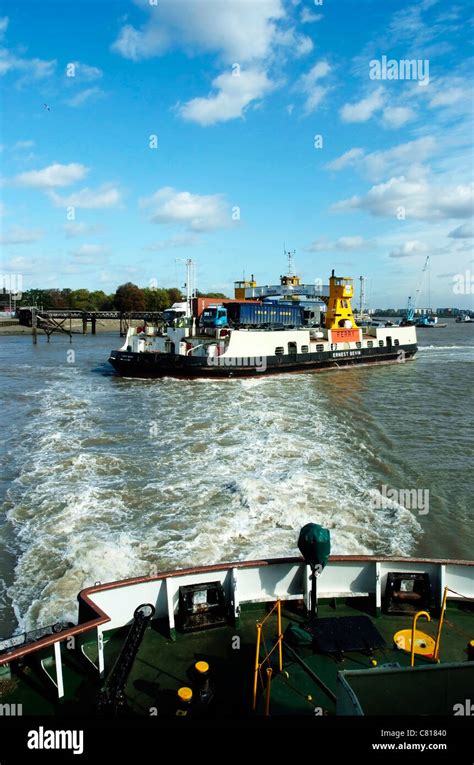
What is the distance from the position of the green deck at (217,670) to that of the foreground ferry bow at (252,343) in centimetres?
2887

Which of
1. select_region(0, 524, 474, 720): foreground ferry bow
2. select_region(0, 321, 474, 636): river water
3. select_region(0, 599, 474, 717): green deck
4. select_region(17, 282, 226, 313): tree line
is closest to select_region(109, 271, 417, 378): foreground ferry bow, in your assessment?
select_region(0, 321, 474, 636): river water

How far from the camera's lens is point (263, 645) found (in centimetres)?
555

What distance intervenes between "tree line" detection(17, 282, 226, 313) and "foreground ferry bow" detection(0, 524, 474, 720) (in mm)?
122790

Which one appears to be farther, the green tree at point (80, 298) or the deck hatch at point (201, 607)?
the green tree at point (80, 298)

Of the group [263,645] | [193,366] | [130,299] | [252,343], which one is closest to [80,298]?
[130,299]

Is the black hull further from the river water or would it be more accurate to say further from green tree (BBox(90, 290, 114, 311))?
green tree (BBox(90, 290, 114, 311))

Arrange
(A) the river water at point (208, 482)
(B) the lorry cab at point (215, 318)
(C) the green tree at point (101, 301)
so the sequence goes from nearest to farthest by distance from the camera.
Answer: (A) the river water at point (208, 482)
(B) the lorry cab at point (215, 318)
(C) the green tree at point (101, 301)

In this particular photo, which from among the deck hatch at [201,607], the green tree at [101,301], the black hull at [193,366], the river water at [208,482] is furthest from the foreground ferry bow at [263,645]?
the green tree at [101,301]

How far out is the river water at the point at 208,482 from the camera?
34.6ft

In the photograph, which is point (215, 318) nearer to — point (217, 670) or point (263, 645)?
point (263, 645)

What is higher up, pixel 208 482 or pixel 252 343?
pixel 252 343

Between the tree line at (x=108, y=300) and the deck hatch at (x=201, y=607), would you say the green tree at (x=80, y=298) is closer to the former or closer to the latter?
the tree line at (x=108, y=300)

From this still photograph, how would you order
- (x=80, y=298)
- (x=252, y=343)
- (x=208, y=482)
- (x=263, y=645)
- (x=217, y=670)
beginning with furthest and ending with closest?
(x=80, y=298) → (x=252, y=343) → (x=208, y=482) → (x=263, y=645) → (x=217, y=670)

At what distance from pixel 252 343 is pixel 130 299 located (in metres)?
99.8
